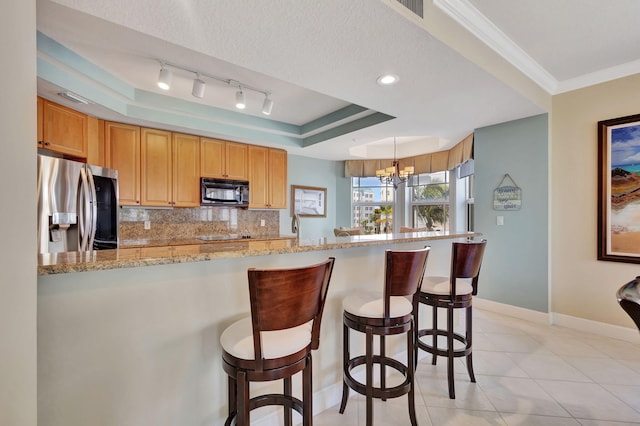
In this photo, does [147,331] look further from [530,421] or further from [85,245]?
[530,421]

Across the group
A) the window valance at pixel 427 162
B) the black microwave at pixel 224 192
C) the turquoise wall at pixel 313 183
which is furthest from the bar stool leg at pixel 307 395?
the turquoise wall at pixel 313 183

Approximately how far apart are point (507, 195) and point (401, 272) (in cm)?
268

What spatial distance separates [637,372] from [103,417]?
358 centimetres

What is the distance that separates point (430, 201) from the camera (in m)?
5.52

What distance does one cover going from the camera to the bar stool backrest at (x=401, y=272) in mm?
1509

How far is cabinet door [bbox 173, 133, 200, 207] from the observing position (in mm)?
3732

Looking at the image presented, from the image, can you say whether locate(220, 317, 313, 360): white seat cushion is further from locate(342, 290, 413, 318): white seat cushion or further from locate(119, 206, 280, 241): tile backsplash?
locate(119, 206, 280, 241): tile backsplash

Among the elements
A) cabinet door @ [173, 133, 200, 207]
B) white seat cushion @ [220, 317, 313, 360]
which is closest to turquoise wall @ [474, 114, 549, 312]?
white seat cushion @ [220, 317, 313, 360]

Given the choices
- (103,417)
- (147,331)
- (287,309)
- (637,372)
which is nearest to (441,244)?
(637,372)

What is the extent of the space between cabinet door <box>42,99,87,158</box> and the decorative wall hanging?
15.7ft

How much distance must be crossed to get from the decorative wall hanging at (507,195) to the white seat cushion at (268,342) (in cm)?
324

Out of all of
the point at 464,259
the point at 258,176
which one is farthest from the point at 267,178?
the point at 464,259

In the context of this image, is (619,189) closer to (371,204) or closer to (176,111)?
(371,204)

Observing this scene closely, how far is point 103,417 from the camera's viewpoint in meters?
1.15
